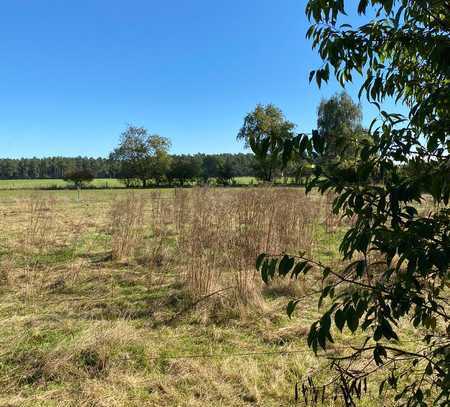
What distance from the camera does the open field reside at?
286 centimetres

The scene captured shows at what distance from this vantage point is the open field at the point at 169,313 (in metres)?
2.86

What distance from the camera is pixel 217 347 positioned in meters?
3.55

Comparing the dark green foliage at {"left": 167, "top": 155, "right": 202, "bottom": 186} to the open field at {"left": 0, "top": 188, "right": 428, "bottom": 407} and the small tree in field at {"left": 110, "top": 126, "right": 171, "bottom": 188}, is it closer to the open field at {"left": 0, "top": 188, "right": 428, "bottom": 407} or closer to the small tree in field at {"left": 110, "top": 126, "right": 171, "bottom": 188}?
the small tree in field at {"left": 110, "top": 126, "right": 171, "bottom": 188}

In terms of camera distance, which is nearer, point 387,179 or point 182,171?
point 387,179

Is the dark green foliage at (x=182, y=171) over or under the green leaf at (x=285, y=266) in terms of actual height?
over

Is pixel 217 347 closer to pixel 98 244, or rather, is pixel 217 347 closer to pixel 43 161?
pixel 98 244

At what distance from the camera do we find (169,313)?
4.31 meters

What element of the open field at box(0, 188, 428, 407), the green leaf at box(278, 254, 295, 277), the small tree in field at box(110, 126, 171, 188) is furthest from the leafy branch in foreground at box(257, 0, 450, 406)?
the small tree in field at box(110, 126, 171, 188)

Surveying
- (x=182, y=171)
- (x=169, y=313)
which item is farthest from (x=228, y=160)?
(x=169, y=313)

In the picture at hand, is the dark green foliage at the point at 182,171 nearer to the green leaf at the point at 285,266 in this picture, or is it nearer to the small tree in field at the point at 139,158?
the small tree in field at the point at 139,158

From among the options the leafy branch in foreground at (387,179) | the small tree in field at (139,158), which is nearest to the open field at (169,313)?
the leafy branch in foreground at (387,179)

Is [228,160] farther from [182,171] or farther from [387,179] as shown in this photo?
[387,179]

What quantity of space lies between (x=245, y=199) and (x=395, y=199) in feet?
13.7

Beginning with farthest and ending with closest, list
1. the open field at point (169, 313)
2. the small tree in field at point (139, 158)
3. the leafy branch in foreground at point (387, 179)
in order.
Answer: the small tree in field at point (139, 158) < the open field at point (169, 313) < the leafy branch in foreground at point (387, 179)
